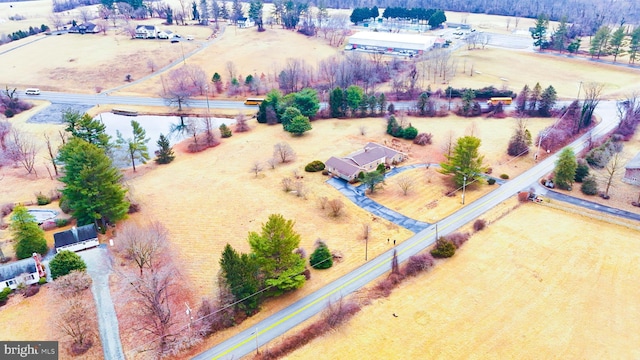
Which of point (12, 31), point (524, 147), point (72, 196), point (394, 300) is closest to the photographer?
point (394, 300)

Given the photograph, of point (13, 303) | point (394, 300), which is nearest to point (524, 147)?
point (394, 300)

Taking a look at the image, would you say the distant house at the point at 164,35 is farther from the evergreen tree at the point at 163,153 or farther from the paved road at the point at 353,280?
the paved road at the point at 353,280

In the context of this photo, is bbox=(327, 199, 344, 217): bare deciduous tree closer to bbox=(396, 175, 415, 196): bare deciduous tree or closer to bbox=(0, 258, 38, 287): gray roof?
bbox=(396, 175, 415, 196): bare deciduous tree

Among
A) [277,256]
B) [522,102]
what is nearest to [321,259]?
[277,256]

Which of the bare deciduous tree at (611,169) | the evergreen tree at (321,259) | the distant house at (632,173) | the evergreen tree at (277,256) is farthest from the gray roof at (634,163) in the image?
the evergreen tree at (277,256)

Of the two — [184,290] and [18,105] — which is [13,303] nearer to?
[184,290]
